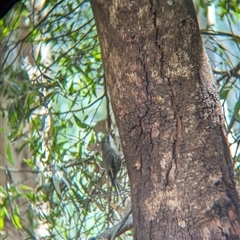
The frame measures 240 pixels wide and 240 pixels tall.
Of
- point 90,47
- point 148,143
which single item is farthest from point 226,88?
point 148,143

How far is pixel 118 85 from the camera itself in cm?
83

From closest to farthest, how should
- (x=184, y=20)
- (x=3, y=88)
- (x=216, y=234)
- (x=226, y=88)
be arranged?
(x=216, y=234), (x=184, y=20), (x=3, y=88), (x=226, y=88)

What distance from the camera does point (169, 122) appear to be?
78 centimetres

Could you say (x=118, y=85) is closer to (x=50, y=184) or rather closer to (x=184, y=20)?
(x=184, y=20)

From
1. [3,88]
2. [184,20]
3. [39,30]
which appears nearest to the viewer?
[184,20]

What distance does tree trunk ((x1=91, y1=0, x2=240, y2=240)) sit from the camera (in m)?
0.74

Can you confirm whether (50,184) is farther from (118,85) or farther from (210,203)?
(210,203)

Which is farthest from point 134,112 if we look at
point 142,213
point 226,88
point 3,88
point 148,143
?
point 226,88

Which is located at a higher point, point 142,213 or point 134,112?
point 134,112

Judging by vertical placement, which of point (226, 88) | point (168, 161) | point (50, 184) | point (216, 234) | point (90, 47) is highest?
point (90, 47)

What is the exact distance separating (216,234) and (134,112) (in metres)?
0.23

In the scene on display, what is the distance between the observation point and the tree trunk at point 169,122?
738 millimetres

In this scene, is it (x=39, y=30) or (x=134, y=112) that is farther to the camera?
(x=39, y=30)

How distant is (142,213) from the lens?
0.78 metres
